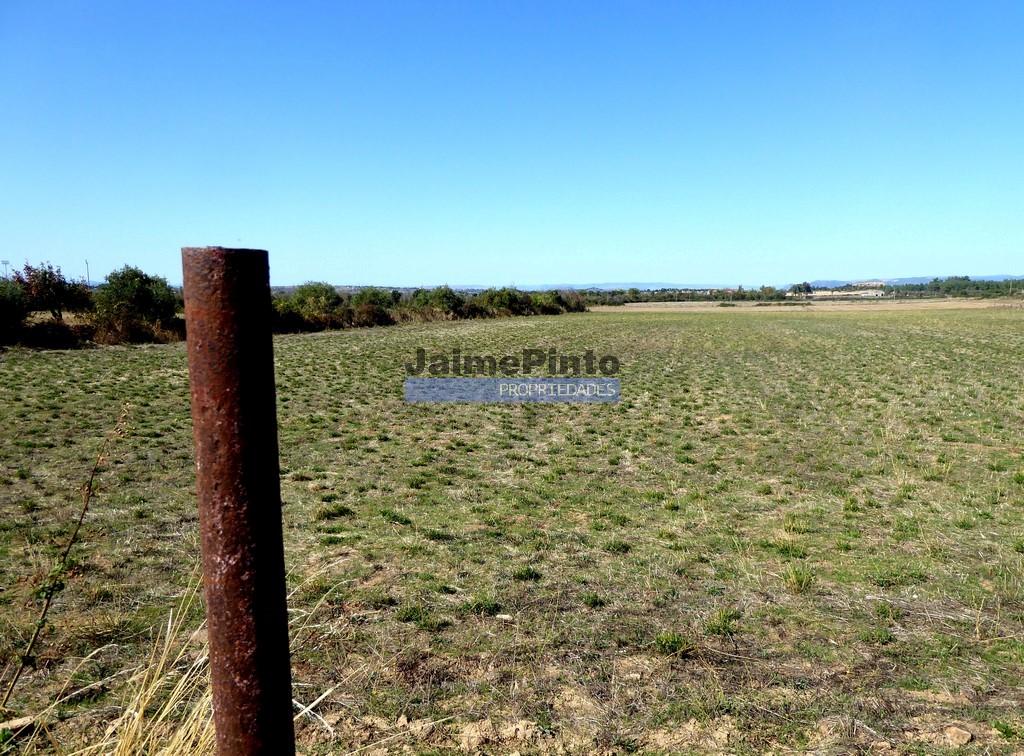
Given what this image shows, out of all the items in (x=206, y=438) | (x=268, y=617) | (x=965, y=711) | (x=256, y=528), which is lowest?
(x=965, y=711)

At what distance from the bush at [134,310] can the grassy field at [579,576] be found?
49.4 ft

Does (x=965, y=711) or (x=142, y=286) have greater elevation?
A: (x=142, y=286)

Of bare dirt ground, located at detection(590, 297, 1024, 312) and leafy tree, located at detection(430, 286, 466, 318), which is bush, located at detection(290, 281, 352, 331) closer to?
leafy tree, located at detection(430, 286, 466, 318)

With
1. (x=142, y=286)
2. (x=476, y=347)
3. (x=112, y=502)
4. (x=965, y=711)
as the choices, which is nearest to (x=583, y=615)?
(x=965, y=711)

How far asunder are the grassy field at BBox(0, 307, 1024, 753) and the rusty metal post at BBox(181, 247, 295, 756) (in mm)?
1026

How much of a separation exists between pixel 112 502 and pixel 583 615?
532 cm

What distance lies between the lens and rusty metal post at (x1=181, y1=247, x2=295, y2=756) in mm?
1104

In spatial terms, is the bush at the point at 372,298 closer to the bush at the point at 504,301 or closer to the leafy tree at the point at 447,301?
the leafy tree at the point at 447,301

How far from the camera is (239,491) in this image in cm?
115

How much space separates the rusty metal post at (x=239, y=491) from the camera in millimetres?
1104

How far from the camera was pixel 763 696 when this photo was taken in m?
3.37

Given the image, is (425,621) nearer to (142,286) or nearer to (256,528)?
(256,528)

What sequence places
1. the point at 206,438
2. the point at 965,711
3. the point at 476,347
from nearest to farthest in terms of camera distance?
the point at 206,438, the point at 965,711, the point at 476,347

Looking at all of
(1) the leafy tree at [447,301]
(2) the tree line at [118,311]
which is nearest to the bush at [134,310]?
(2) the tree line at [118,311]
